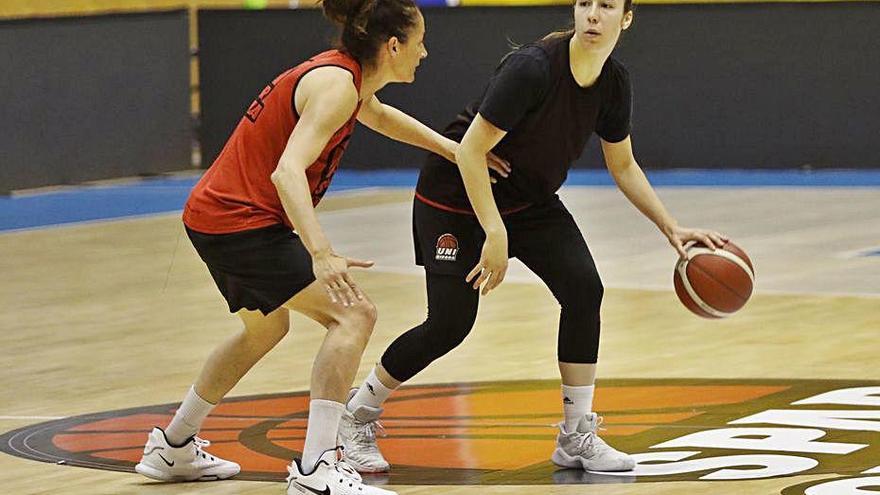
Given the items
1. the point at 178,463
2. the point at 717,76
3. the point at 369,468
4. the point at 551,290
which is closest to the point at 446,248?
the point at 551,290

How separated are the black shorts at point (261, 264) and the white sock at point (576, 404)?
102cm

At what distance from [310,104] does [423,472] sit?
4.32 ft

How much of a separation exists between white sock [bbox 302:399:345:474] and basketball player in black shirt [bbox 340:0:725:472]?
1.84 ft

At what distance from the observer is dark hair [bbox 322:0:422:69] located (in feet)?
18.6

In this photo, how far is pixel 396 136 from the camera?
20.7ft

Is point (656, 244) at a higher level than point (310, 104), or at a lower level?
higher

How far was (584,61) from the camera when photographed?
19.7ft

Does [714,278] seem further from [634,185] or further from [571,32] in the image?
[571,32]

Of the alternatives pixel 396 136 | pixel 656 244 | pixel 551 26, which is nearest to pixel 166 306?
pixel 656 244

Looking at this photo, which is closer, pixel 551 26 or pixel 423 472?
pixel 423 472

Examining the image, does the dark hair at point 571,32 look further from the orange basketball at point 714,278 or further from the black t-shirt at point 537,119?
the orange basketball at point 714,278

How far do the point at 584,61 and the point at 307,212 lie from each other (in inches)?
44.8

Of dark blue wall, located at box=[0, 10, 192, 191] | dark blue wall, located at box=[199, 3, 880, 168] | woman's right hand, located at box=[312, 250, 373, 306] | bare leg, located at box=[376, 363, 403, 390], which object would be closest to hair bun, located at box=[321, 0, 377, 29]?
woman's right hand, located at box=[312, 250, 373, 306]

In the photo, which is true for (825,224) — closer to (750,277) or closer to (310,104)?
(750,277)
